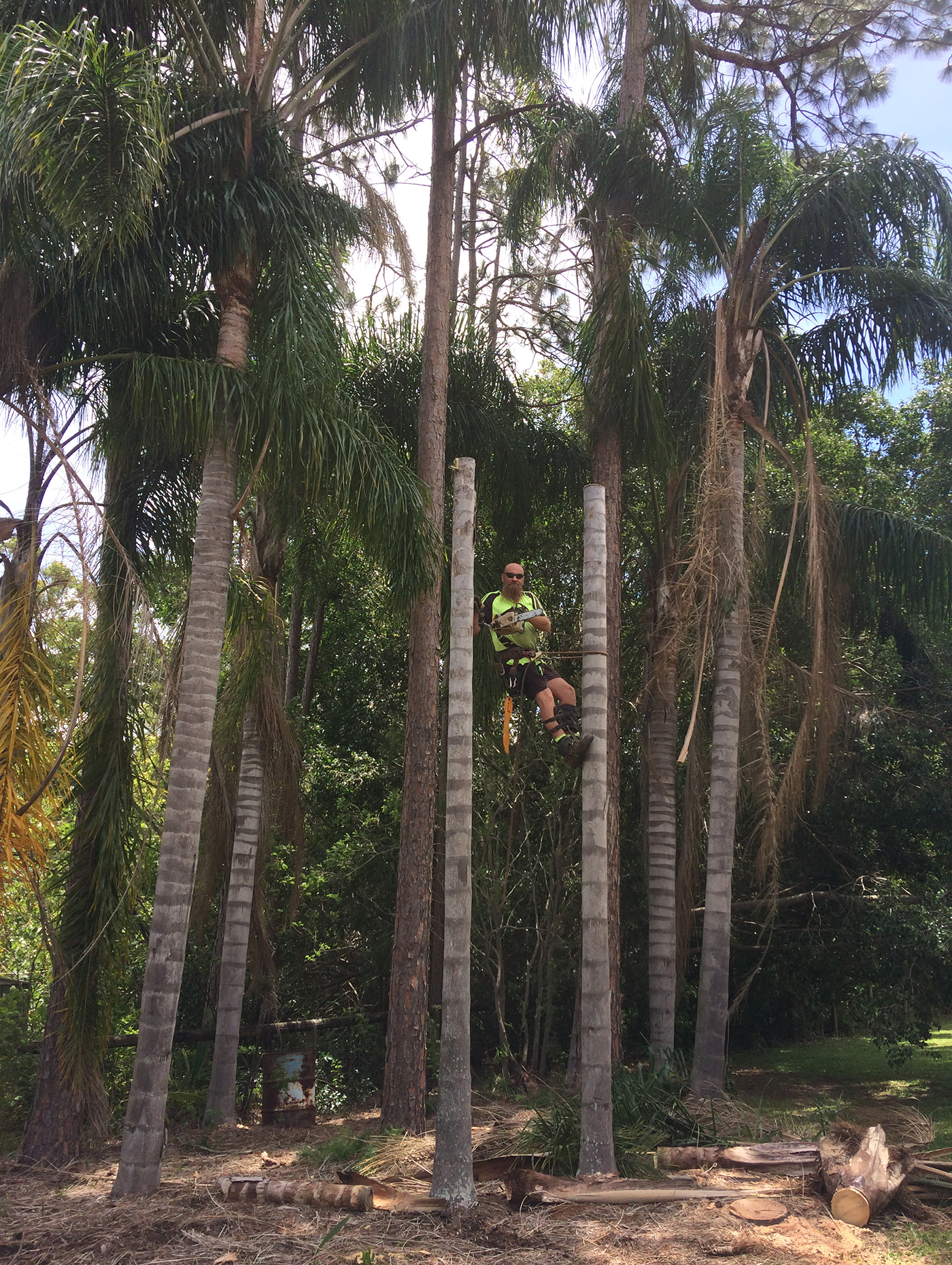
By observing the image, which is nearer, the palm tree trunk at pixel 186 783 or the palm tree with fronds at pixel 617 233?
the palm tree trunk at pixel 186 783

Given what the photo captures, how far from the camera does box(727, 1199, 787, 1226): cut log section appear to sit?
19.7 ft

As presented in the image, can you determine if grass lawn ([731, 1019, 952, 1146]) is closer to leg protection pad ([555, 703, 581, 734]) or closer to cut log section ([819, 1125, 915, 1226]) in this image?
cut log section ([819, 1125, 915, 1226])

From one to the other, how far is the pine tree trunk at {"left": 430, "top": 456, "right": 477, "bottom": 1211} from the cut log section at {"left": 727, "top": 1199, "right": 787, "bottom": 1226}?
154cm

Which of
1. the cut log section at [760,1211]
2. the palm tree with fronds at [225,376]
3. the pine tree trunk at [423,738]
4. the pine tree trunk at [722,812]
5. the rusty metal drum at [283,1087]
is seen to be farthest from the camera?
the rusty metal drum at [283,1087]

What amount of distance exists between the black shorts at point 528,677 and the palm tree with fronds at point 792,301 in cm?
305

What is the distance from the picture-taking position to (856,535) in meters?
12.1

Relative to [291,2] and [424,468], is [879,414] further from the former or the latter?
[291,2]

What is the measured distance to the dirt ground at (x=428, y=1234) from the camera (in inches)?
220

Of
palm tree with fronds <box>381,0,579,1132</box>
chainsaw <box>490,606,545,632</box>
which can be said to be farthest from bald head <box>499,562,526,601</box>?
palm tree with fronds <box>381,0,579,1132</box>

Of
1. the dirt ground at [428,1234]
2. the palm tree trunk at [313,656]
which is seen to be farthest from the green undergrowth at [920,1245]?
the palm tree trunk at [313,656]

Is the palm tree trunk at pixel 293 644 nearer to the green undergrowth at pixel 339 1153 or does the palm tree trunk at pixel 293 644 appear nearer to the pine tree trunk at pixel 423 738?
the pine tree trunk at pixel 423 738

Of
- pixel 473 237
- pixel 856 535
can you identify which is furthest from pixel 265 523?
pixel 473 237

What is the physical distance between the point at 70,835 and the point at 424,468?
469cm

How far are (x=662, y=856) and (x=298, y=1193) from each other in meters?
6.03
